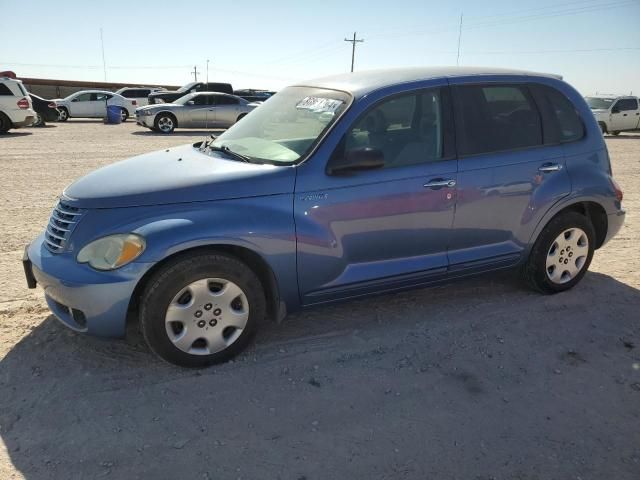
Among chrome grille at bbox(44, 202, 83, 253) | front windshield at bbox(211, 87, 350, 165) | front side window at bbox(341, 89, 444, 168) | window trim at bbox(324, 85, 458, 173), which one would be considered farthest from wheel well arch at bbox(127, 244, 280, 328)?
window trim at bbox(324, 85, 458, 173)

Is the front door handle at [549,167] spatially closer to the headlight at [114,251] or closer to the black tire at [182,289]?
the black tire at [182,289]

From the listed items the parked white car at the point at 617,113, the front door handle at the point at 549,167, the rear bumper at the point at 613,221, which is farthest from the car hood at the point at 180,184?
the parked white car at the point at 617,113

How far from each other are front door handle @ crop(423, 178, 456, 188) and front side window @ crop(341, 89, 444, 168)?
16 centimetres

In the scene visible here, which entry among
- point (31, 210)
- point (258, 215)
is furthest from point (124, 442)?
point (31, 210)

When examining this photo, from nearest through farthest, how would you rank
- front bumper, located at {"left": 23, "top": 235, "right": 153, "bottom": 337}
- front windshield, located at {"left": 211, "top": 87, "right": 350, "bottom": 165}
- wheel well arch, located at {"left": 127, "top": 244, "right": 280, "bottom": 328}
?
front bumper, located at {"left": 23, "top": 235, "right": 153, "bottom": 337}
wheel well arch, located at {"left": 127, "top": 244, "right": 280, "bottom": 328}
front windshield, located at {"left": 211, "top": 87, "right": 350, "bottom": 165}

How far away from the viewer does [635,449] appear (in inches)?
103

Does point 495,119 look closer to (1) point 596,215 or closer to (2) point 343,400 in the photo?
(1) point 596,215

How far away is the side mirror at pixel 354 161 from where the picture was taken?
10.8 feet

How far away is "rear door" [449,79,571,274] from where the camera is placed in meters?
3.77

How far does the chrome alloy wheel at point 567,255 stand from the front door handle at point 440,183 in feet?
3.95

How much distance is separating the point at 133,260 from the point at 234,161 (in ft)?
3.30

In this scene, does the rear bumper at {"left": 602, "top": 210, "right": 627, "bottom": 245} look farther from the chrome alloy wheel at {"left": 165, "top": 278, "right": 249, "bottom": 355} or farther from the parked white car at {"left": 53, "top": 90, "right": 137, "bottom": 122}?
the parked white car at {"left": 53, "top": 90, "right": 137, "bottom": 122}

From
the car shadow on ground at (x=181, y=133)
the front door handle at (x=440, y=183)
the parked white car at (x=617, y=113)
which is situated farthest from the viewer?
the parked white car at (x=617, y=113)

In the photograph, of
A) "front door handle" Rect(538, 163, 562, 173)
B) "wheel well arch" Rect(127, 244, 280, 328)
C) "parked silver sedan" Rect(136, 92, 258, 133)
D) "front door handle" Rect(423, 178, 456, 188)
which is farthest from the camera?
"parked silver sedan" Rect(136, 92, 258, 133)
